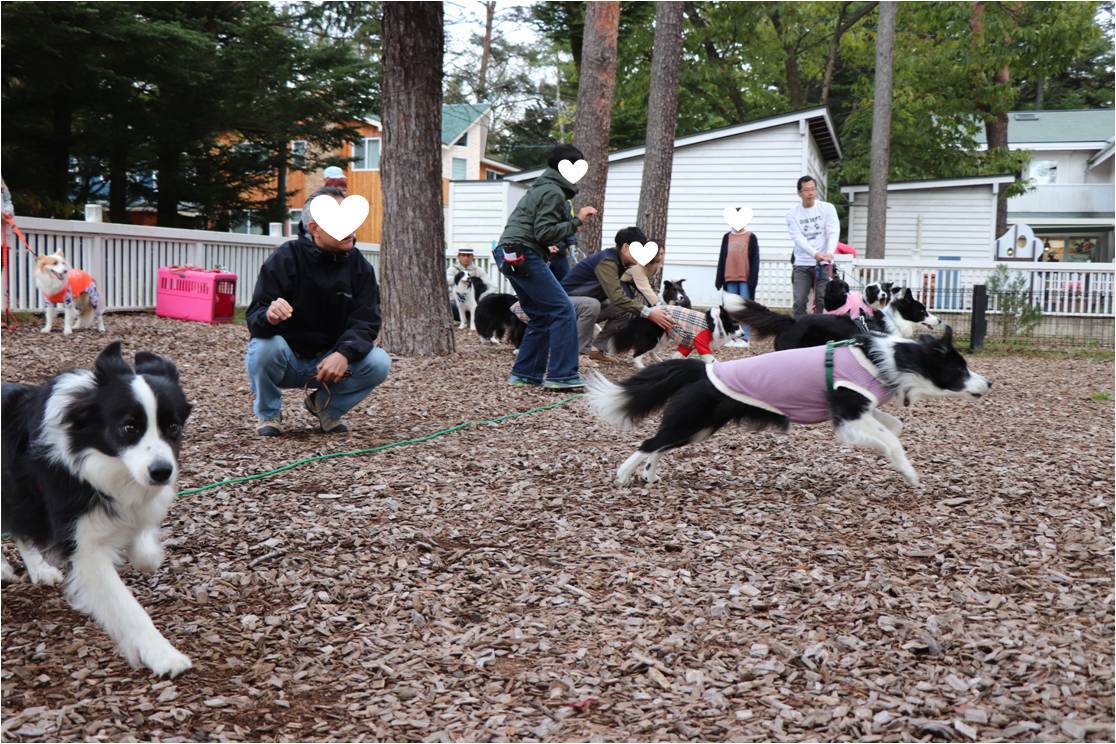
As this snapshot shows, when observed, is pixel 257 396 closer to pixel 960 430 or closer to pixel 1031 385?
pixel 960 430

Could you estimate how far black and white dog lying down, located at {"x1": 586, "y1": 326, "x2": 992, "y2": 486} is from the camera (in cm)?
453

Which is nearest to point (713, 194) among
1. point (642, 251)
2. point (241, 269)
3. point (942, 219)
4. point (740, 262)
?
point (942, 219)

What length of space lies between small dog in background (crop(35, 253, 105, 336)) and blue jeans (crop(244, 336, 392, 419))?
547cm

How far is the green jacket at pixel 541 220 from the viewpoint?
7.13 meters

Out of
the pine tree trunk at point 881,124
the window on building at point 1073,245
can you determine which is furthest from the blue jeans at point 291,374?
the window on building at point 1073,245

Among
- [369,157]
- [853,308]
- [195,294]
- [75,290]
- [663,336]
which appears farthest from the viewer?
[369,157]

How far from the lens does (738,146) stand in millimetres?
20297

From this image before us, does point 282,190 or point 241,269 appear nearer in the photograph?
point 241,269

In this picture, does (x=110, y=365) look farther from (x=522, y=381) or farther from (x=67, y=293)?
(x=67, y=293)

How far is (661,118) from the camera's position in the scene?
39.4 feet

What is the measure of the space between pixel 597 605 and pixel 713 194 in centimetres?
1830

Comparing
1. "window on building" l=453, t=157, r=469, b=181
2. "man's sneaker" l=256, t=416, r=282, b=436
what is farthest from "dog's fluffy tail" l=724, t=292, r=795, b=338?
"window on building" l=453, t=157, r=469, b=181

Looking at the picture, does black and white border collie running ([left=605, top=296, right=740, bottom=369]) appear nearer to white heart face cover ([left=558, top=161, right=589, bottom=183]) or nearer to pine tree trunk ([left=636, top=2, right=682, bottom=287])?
white heart face cover ([left=558, top=161, right=589, bottom=183])

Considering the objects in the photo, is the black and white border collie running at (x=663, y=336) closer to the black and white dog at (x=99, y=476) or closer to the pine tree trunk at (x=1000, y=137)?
the black and white dog at (x=99, y=476)
